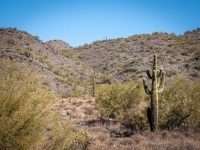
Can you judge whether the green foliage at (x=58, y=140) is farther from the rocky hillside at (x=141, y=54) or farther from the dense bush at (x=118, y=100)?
the rocky hillside at (x=141, y=54)

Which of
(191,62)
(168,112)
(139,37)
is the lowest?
(168,112)

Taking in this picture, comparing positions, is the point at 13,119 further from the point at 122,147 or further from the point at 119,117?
the point at 119,117

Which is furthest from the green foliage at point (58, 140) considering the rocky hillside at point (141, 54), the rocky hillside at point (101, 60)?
the rocky hillside at point (141, 54)

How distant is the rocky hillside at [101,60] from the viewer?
28469 millimetres

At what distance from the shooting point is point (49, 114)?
→ 237 inches

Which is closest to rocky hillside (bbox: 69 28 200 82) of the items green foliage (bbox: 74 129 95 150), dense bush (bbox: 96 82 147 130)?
dense bush (bbox: 96 82 147 130)

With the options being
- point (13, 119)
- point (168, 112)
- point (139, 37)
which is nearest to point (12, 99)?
point (13, 119)

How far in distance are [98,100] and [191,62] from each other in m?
19.6

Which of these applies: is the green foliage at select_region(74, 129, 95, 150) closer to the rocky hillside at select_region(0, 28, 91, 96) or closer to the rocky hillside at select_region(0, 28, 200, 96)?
the rocky hillside at select_region(0, 28, 91, 96)

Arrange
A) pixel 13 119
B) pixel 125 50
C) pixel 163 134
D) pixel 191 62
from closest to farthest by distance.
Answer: pixel 13 119
pixel 163 134
pixel 191 62
pixel 125 50

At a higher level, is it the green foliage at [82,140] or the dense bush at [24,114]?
the dense bush at [24,114]


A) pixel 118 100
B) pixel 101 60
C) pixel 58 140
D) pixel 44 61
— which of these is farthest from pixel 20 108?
pixel 101 60

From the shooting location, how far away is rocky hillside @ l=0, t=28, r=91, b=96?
1089 inches

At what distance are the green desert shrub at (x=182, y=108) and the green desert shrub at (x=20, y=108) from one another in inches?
331
